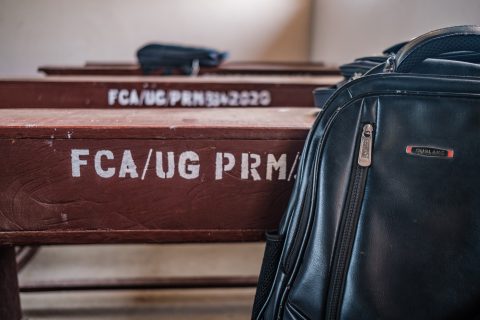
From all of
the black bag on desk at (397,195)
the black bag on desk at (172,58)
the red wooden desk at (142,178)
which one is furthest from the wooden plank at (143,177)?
the black bag on desk at (172,58)

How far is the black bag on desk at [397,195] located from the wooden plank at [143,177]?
124 millimetres

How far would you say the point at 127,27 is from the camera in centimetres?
335

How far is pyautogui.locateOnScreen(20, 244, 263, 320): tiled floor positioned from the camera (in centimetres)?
123

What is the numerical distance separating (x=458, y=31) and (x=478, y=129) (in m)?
0.13

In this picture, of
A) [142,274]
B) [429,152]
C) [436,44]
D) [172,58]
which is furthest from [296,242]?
[172,58]

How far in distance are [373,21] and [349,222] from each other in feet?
5.09

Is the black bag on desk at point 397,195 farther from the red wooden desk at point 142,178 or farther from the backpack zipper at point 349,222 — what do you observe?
the red wooden desk at point 142,178

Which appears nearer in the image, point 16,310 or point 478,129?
point 478,129

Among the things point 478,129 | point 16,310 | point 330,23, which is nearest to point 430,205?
point 478,129

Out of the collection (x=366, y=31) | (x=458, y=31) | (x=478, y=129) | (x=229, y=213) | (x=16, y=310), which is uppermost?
(x=366, y=31)

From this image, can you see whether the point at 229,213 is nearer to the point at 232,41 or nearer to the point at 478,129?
the point at 478,129

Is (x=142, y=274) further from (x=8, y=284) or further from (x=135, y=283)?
(x=8, y=284)

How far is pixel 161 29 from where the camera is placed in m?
3.36

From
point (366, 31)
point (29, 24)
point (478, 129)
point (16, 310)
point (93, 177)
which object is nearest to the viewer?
point (478, 129)
